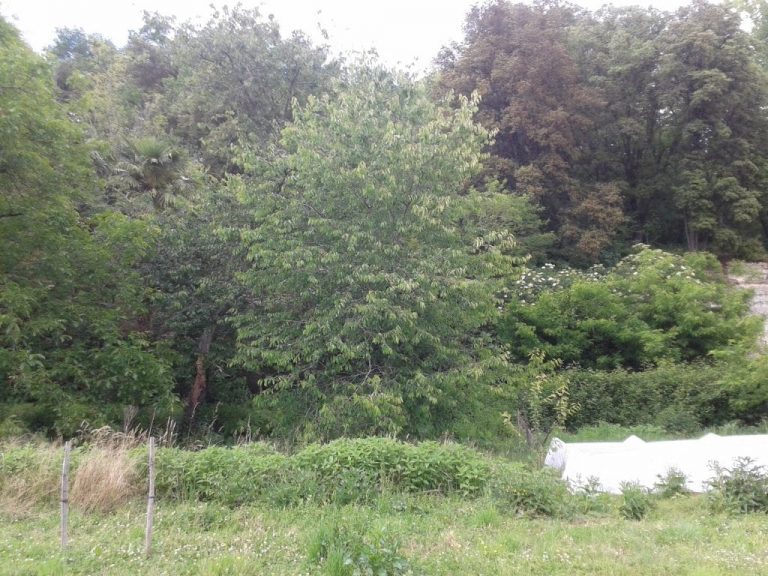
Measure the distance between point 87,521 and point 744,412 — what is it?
13.2m

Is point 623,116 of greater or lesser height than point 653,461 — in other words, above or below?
above

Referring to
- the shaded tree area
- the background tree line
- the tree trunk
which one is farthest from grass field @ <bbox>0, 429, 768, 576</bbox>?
the shaded tree area

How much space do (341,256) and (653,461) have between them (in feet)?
18.8

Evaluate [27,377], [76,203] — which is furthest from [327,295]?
[76,203]

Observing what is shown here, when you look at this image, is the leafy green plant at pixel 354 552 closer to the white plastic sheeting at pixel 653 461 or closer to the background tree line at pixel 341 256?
the white plastic sheeting at pixel 653 461

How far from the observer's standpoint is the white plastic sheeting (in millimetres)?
7590

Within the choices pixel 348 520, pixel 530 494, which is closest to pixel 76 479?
pixel 348 520

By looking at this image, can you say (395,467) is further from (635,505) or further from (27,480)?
(27,480)

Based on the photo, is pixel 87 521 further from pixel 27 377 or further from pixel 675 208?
pixel 675 208

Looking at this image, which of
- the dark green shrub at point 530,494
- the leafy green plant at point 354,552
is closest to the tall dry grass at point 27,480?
the leafy green plant at point 354,552

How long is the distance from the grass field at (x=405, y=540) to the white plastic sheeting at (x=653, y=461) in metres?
0.94

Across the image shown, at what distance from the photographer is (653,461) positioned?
7859 millimetres

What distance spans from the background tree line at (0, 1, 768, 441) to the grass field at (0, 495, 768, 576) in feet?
11.4

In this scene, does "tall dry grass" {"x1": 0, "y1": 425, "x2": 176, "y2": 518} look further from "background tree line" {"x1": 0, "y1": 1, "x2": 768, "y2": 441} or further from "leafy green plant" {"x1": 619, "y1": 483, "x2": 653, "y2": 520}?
"leafy green plant" {"x1": 619, "y1": 483, "x2": 653, "y2": 520}
